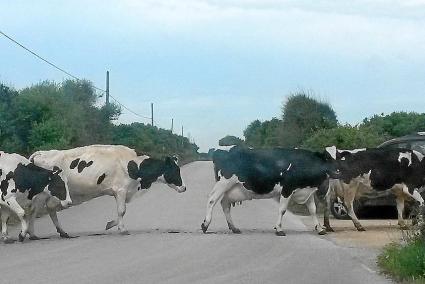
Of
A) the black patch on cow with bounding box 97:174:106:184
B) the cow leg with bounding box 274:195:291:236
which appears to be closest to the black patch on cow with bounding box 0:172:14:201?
the black patch on cow with bounding box 97:174:106:184

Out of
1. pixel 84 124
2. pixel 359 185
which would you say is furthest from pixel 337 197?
pixel 84 124

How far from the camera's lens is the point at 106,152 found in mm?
21734

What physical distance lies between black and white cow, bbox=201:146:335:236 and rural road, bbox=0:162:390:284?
83cm

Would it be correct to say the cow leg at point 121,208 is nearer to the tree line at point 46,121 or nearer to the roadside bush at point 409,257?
the roadside bush at point 409,257

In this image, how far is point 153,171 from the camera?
72.6 feet

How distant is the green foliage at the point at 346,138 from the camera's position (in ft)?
120

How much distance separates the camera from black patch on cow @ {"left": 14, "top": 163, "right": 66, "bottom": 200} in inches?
757

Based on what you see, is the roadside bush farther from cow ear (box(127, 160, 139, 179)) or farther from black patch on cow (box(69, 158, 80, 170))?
black patch on cow (box(69, 158, 80, 170))

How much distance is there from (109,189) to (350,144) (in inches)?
674

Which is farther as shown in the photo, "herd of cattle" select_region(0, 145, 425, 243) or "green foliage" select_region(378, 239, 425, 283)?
"herd of cattle" select_region(0, 145, 425, 243)

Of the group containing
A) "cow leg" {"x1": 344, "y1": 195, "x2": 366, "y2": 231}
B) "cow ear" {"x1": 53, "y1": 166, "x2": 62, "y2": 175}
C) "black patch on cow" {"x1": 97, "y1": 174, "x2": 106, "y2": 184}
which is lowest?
"cow leg" {"x1": 344, "y1": 195, "x2": 366, "y2": 231}

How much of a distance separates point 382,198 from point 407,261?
10.3 metres

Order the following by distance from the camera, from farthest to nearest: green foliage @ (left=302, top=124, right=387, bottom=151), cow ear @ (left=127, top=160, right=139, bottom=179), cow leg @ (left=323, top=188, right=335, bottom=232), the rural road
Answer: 1. green foliage @ (left=302, top=124, right=387, bottom=151)
2. cow ear @ (left=127, top=160, right=139, bottom=179)
3. cow leg @ (left=323, top=188, right=335, bottom=232)
4. the rural road

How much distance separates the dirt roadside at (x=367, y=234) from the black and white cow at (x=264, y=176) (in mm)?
1130
